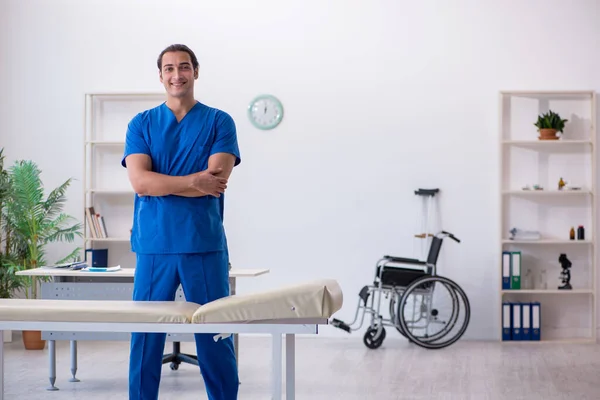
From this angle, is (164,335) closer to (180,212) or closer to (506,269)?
(180,212)

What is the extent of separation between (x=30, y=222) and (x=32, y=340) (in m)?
0.84

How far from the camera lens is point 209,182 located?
9.84 feet

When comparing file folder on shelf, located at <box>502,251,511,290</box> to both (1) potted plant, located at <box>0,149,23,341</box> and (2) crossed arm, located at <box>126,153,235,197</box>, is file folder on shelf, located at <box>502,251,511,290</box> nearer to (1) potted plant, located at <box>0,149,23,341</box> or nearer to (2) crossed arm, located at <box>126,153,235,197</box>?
(1) potted plant, located at <box>0,149,23,341</box>

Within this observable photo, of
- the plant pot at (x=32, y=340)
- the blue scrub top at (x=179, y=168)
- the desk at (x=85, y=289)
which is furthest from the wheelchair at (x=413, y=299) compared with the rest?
the blue scrub top at (x=179, y=168)

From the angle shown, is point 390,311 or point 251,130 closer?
point 390,311

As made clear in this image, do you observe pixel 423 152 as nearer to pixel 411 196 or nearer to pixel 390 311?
pixel 411 196

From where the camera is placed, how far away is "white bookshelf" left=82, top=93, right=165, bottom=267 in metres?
6.76

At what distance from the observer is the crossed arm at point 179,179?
2986mm

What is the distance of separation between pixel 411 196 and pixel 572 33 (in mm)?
1733

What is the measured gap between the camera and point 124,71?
6.80 m

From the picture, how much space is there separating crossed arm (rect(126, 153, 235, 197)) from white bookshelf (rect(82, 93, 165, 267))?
12.2ft

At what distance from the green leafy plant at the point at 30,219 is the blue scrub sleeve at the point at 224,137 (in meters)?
3.33

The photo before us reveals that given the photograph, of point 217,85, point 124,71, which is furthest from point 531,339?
point 124,71

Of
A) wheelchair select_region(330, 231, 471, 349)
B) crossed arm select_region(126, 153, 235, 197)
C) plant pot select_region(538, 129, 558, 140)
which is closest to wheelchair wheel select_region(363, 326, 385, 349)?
wheelchair select_region(330, 231, 471, 349)
